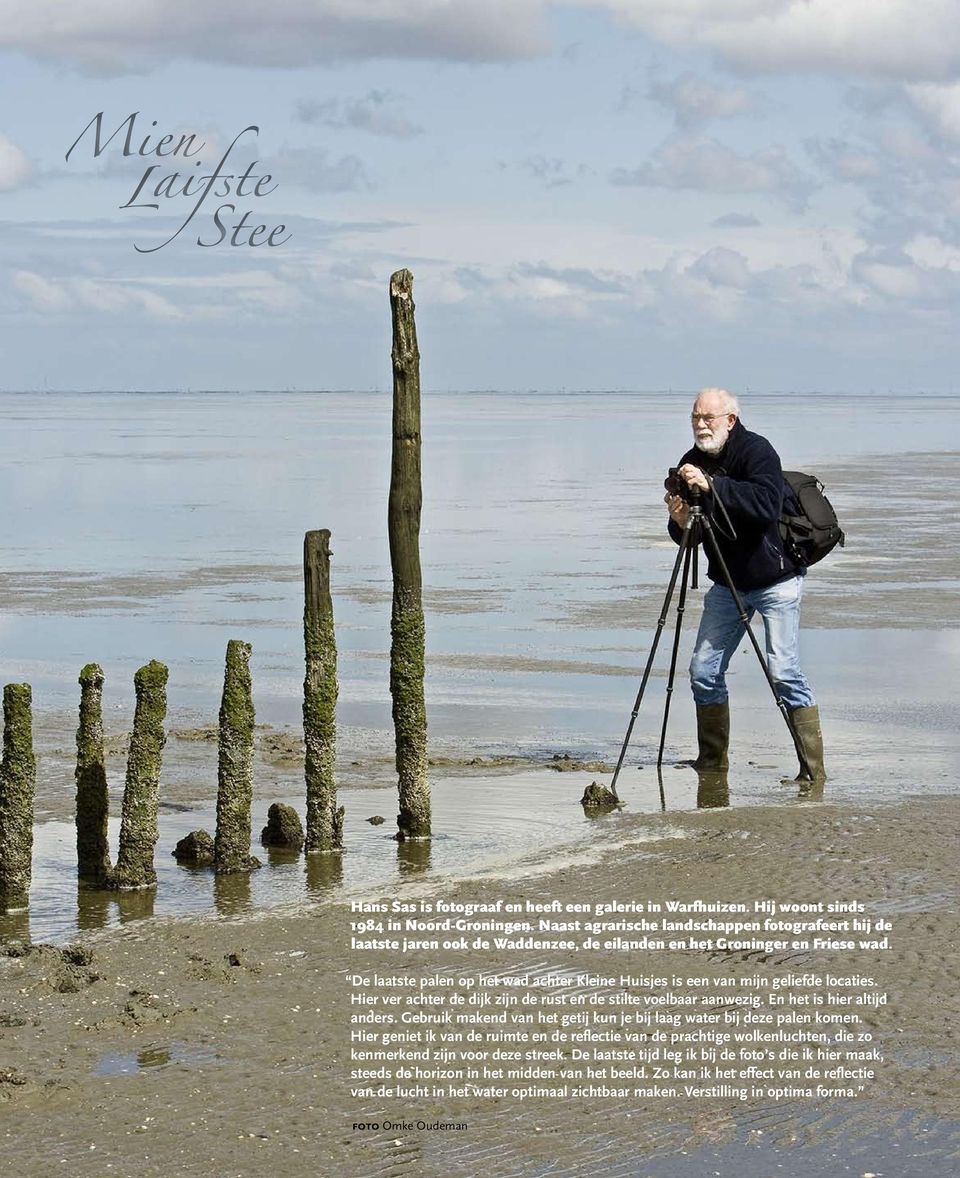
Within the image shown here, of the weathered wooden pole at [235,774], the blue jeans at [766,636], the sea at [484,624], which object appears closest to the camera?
the weathered wooden pole at [235,774]

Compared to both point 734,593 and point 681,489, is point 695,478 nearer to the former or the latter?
point 681,489

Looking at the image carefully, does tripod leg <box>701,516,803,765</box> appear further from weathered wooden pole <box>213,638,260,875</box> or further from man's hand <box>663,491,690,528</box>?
weathered wooden pole <box>213,638,260,875</box>

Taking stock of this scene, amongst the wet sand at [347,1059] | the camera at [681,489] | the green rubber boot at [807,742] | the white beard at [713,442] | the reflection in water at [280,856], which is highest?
the white beard at [713,442]

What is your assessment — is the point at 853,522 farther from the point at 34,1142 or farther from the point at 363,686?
the point at 34,1142

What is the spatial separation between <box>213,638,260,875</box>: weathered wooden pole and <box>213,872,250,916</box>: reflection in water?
0.25 ft

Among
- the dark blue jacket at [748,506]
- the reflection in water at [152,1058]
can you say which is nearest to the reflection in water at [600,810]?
the dark blue jacket at [748,506]

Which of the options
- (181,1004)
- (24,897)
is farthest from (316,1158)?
(24,897)

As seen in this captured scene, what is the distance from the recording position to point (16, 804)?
865cm

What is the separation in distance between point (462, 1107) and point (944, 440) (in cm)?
8617

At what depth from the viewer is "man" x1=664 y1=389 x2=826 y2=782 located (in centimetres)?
1084

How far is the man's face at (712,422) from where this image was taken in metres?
10.9

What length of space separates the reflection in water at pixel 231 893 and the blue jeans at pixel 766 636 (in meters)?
3.79

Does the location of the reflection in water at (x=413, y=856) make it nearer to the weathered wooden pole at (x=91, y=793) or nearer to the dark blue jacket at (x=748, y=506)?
the weathered wooden pole at (x=91, y=793)

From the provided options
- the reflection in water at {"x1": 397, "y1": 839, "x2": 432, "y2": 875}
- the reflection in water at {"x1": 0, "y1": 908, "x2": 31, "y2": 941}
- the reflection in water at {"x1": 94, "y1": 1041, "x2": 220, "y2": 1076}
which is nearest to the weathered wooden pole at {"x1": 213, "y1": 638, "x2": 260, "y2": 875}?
the reflection in water at {"x1": 397, "y1": 839, "x2": 432, "y2": 875}
